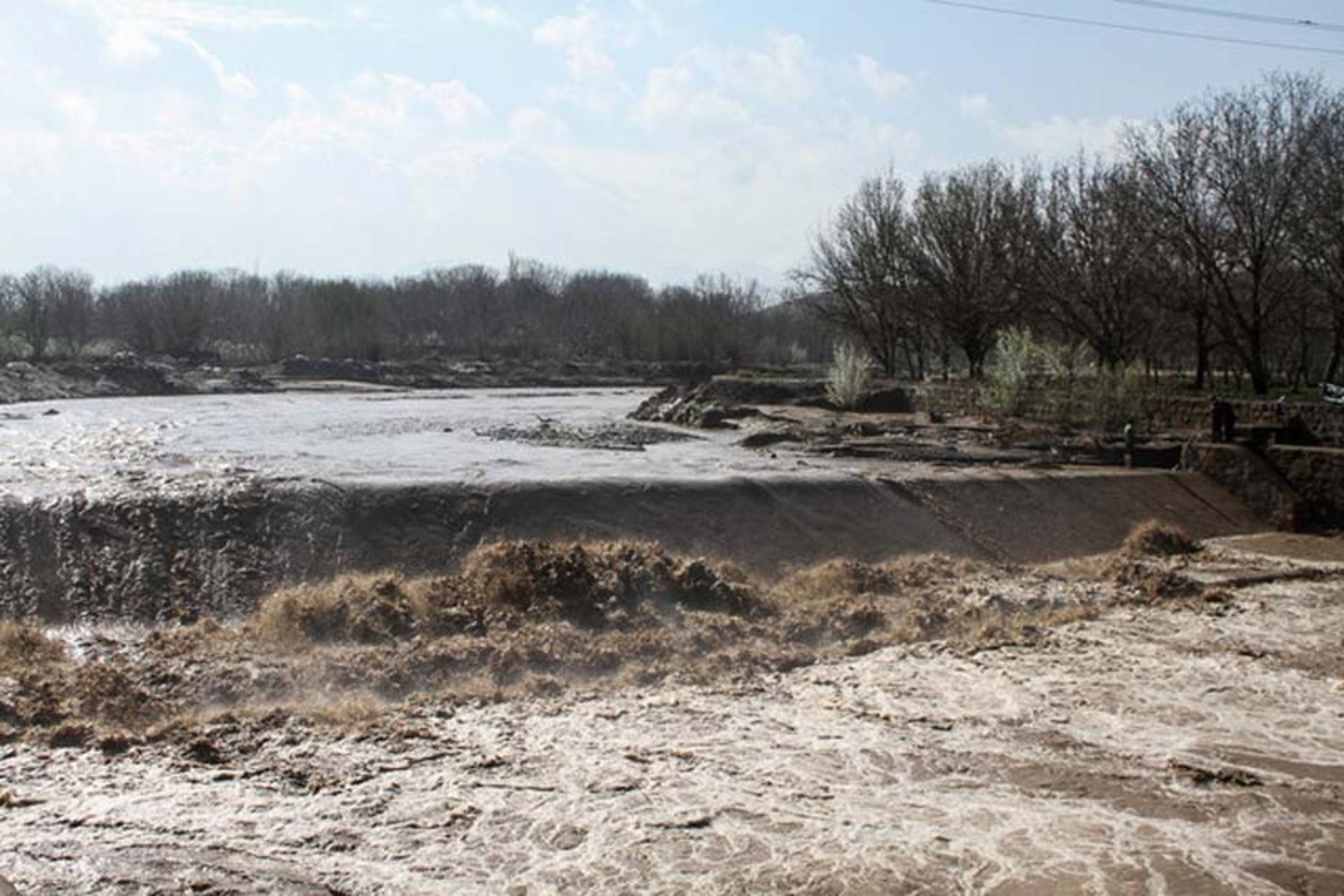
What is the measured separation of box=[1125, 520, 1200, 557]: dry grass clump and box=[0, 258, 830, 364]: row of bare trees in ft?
165

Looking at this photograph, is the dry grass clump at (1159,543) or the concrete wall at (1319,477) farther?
the concrete wall at (1319,477)

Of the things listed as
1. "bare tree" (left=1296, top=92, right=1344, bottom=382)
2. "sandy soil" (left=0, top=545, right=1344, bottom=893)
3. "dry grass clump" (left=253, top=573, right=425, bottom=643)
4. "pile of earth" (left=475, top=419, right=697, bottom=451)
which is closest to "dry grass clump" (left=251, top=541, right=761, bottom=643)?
"dry grass clump" (left=253, top=573, right=425, bottom=643)

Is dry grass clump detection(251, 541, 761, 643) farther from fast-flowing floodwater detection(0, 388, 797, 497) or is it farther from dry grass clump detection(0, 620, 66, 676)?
fast-flowing floodwater detection(0, 388, 797, 497)

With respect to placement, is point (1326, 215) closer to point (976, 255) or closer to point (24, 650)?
point (976, 255)

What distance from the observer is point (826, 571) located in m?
16.0

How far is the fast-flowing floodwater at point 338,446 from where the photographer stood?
18891 mm

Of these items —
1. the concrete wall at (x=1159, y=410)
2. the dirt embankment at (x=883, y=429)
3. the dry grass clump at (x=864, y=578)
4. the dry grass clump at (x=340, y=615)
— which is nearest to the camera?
the dry grass clump at (x=340, y=615)

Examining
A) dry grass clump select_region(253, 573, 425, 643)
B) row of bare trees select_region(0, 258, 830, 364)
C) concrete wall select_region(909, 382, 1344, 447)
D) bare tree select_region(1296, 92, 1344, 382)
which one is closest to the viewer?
dry grass clump select_region(253, 573, 425, 643)

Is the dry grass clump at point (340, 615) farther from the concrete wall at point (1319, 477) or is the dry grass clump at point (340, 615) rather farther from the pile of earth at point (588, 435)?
the concrete wall at point (1319, 477)

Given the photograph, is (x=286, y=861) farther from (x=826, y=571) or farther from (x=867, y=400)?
(x=867, y=400)

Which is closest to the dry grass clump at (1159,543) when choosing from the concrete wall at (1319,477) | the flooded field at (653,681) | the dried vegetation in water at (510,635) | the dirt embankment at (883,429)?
the flooded field at (653,681)

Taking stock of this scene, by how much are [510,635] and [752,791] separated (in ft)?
15.2

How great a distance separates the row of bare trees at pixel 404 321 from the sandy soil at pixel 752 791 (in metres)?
58.3

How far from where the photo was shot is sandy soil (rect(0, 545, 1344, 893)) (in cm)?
794
